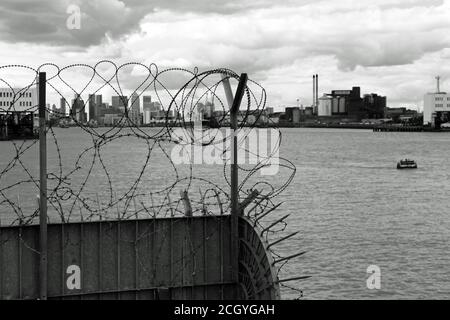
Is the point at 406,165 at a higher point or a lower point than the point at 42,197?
lower

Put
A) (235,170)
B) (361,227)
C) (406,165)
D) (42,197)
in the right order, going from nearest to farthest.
A: 1. (42,197)
2. (235,170)
3. (361,227)
4. (406,165)

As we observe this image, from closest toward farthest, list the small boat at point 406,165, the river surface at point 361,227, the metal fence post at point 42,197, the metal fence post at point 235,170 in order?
the metal fence post at point 42,197
the metal fence post at point 235,170
the river surface at point 361,227
the small boat at point 406,165

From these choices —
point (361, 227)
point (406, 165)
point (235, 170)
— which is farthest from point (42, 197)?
point (406, 165)

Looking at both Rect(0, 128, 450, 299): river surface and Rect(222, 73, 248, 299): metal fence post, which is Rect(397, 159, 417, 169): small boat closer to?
Rect(0, 128, 450, 299): river surface

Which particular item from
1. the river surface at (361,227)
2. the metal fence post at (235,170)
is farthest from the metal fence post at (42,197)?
the river surface at (361,227)

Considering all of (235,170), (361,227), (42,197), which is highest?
(235,170)

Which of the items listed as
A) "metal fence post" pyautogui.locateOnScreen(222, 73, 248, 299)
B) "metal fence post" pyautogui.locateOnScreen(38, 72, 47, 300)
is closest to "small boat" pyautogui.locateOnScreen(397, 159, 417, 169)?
"metal fence post" pyautogui.locateOnScreen(222, 73, 248, 299)

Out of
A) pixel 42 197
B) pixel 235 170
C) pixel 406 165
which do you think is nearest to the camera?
pixel 42 197

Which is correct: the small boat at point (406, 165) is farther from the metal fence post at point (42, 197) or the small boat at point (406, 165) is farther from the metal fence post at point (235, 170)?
the metal fence post at point (42, 197)

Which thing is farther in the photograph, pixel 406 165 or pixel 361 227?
pixel 406 165

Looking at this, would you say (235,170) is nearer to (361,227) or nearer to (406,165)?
(361,227)

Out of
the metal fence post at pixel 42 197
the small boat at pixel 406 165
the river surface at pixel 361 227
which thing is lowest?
the river surface at pixel 361 227
